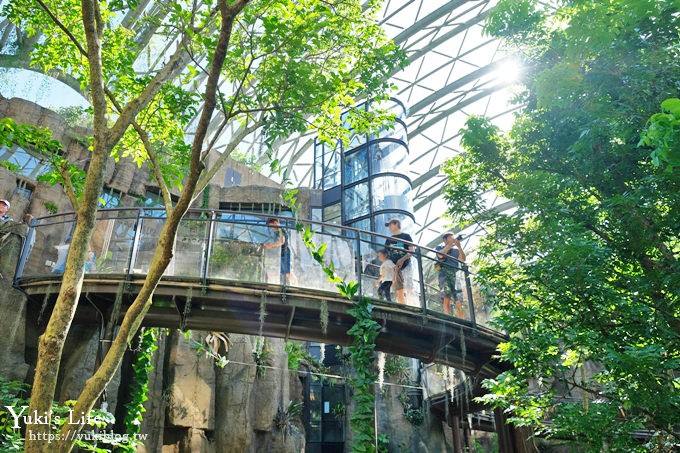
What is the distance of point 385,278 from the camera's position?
864 centimetres

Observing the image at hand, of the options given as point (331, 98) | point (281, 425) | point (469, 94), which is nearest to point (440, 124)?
point (469, 94)

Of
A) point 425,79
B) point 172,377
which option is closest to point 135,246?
point 172,377

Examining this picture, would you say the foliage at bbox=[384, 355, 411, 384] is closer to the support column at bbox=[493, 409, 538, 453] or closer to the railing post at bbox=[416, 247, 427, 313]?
the support column at bbox=[493, 409, 538, 453]

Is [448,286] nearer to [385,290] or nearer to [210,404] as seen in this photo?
[385,290]

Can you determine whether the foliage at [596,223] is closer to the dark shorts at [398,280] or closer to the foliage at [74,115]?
the dark shorts at [398,280]

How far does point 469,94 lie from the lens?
86.9ft

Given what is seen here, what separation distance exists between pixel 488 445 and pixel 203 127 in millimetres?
18700

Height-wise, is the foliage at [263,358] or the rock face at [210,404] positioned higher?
the foliage at [263,358]

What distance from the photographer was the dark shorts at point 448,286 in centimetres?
902

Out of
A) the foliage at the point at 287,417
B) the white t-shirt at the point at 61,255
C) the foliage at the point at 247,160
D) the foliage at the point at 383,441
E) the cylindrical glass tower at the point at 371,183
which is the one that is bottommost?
the foliage at the point at 383,441

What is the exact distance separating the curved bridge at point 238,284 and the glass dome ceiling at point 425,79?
12016 mm

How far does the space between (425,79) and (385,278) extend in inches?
751

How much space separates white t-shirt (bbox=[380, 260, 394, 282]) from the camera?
28.3 ft

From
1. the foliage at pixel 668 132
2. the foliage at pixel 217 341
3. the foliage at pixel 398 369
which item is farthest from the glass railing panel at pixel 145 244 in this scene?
the foliage at pixel 398 369
